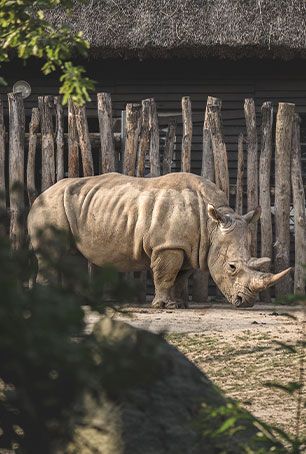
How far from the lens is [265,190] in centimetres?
1196

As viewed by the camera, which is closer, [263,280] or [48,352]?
[48,352]

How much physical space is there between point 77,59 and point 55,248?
12387 millimetres

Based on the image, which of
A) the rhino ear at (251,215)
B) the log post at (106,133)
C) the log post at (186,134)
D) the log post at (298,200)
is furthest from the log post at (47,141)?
the log post at (298,200)

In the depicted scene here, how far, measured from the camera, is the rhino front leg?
10.9 metres

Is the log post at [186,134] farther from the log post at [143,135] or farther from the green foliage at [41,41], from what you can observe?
the green foliage at [41,41]

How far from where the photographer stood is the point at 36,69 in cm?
1516

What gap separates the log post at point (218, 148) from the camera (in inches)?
472

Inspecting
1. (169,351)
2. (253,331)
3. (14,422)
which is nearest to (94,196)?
(253,331)

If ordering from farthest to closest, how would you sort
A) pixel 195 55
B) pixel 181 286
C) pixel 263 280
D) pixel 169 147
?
pixel 195 55 → pixel 169 147 → pixel 181 286 → pixel 263 280

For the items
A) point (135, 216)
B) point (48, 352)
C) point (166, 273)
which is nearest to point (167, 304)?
point (166, 273)

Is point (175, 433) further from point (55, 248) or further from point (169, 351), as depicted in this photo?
point (55, 248)

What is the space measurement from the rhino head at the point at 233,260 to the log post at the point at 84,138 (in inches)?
69.1

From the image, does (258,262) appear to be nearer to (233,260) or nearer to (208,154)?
(233,260)

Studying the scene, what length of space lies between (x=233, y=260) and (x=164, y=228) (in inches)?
26.8
